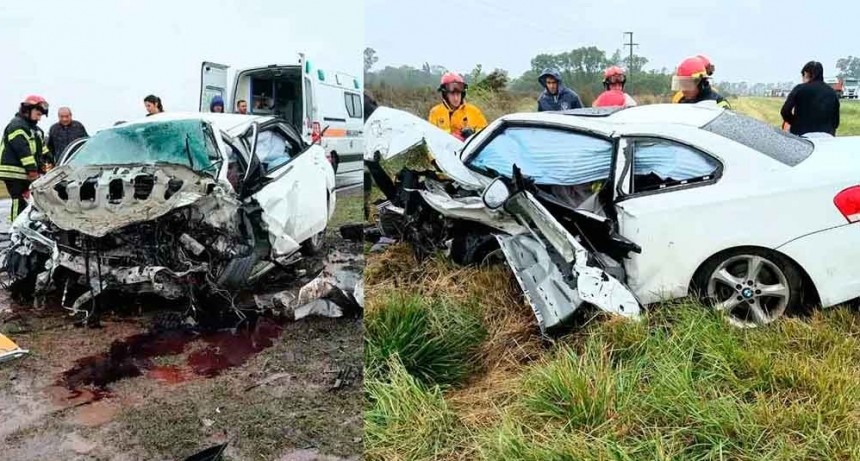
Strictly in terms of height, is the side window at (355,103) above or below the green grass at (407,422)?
above

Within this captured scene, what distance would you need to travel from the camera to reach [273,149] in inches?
219

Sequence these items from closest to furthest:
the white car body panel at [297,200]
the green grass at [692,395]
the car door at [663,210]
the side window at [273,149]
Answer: the green grass at [692,395]
the car door at [663,210]
the white car body panel at [297,200]
the side window at [273,149]

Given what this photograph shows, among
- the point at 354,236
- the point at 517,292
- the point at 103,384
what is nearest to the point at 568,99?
the point at 354,236

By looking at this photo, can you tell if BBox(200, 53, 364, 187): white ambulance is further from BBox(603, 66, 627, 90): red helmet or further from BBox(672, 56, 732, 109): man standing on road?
BBox(672, 56, 732, 109): man standing on road

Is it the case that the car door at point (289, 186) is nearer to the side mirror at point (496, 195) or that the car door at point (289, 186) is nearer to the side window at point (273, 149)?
the side window at point (273, 149)

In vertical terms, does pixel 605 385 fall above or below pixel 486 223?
below

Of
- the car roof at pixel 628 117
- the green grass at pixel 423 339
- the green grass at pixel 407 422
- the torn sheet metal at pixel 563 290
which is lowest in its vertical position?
the green grass at pixel 407 422

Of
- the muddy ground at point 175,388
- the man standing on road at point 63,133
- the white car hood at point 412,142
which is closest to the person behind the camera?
the muddy ground at point 175,388

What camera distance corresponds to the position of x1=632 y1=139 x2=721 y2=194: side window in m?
3.74

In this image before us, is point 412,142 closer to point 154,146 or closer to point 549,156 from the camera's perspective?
point 549,156

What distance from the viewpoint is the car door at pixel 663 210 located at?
359cm

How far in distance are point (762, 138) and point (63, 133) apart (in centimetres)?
467

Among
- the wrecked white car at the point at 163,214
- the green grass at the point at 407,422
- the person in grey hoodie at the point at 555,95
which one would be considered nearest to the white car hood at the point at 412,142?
the wrecked white car at the point at 163,214

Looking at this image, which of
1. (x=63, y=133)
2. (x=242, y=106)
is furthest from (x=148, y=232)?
(x=242, y=106)
